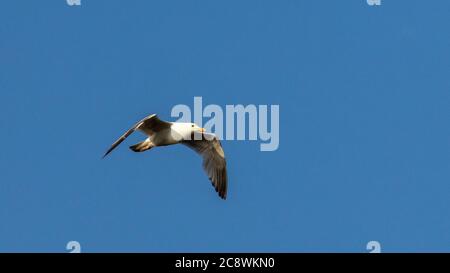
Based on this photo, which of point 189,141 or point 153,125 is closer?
point 153,125

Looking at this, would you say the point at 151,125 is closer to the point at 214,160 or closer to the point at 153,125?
the point at 153,125

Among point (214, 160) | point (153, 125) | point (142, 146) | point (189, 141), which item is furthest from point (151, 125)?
A: point (214, 160)

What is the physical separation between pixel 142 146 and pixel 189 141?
939 millimetres

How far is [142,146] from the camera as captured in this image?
54.3 ft

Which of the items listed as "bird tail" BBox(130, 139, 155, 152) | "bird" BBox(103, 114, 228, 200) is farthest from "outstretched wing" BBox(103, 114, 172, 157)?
"bird tail" BBox(130, 139, 155, 152)

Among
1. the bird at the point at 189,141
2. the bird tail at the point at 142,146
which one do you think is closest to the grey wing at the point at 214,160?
the bird at the point at 189,141

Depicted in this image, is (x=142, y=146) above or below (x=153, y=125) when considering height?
below

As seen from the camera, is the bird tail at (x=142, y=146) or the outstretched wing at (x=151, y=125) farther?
the bird tail at (x=142, y=146)

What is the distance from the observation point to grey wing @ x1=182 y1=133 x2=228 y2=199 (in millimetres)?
17266

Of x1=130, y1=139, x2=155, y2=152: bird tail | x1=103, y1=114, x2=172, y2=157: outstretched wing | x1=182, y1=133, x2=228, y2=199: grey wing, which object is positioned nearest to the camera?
x1=103, y1=114, x2=172, y2=157: outstretched wing

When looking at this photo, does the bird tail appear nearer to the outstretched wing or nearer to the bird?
the bird

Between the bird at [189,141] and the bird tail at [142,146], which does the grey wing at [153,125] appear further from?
the bird tail at [142,146]

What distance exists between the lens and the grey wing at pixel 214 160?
17266 millimetres
